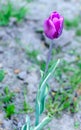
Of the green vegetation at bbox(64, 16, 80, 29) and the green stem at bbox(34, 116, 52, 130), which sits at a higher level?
the green vegetation at bbox(64, 16, 80, 29)

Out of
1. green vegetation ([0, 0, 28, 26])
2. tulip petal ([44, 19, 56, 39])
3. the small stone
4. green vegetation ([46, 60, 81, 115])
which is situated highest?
tulip petal ([44, 19, 56, 39])

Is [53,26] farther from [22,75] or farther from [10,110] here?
[22,75]

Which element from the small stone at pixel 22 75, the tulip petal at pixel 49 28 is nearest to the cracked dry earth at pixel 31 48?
the small stone at pixel 22 75

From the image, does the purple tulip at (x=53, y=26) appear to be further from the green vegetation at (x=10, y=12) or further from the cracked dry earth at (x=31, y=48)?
the green vegetation at (x=10, y=12)

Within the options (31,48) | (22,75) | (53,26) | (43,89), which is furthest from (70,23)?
(53,26)

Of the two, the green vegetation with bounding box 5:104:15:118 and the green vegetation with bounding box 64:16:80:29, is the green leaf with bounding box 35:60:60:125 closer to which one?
the green vegetation with bounding box 5:104:15:118

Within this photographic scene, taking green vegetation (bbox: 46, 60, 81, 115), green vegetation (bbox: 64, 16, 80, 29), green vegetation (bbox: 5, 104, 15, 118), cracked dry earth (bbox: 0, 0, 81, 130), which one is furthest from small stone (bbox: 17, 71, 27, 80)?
green vegetation (bbox: 64, 16, 80, 29)

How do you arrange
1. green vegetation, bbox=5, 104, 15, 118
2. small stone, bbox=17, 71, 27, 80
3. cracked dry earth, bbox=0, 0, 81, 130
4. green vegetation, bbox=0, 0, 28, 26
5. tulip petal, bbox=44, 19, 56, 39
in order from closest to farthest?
tulip petal, bbox=44, 19, 56, 39
green vegetation, bbox=5, 104, 15, 118
cracked dry earth, bbox=0, 0, 81, 130
small stone, bbox=17, 71, 27, 80
green vegetation, bbox=0, 0, 28, 26

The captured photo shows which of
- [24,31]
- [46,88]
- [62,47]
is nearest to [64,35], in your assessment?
[62,47]
